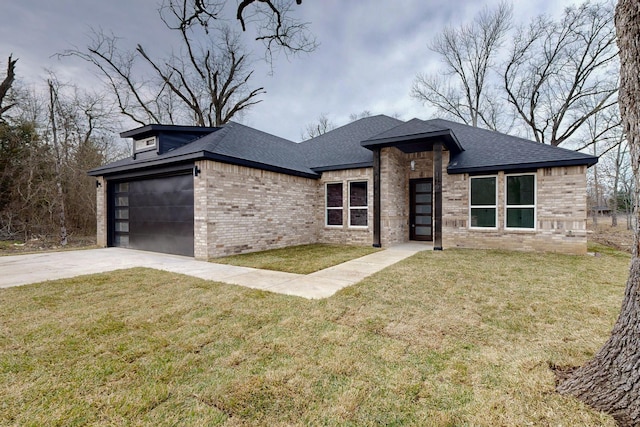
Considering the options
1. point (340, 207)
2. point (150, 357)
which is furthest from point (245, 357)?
point (340, 207)

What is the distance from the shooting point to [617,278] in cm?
514

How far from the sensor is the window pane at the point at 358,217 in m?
10.2

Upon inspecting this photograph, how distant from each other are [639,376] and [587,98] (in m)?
22.6

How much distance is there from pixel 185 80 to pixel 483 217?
21.4 m

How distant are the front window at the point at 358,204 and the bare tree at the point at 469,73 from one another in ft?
47.7

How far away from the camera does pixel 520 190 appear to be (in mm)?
8664

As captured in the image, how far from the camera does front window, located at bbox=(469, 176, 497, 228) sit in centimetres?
904

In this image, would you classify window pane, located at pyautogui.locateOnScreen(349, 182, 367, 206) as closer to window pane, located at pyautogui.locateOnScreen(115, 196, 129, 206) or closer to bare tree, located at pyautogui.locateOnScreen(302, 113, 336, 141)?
window pane, located at pyautogui.locateOnScreen(115, 196, 129, 206)

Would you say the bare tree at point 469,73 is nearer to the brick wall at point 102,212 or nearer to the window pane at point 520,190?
the window pane at point 520,190

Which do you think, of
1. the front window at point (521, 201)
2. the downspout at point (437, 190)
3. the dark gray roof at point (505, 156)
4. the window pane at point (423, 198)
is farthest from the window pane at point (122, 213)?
the front window at point (521, 201)

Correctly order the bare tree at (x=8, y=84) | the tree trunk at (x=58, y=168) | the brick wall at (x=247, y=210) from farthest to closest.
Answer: the bare tree at (x=8, y=84), the tree trunk at (x=58, y=168), the brick wall at (x=247, y=210)

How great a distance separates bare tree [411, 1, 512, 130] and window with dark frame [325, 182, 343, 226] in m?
14.4

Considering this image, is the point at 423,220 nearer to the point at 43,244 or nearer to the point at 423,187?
the point at 423,187

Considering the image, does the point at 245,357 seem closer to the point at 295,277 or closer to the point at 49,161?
the point at 295,277
